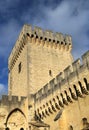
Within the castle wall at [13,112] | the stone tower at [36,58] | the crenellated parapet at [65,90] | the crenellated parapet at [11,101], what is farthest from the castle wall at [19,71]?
the crenellated parapet at [65,90]

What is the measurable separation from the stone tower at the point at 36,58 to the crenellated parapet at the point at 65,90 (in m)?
2.31

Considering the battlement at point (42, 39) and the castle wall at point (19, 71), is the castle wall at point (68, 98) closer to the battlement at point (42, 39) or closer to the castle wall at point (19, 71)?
the castle wall at point (19, 71)

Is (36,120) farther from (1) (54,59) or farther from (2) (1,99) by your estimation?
(1) (54,59)

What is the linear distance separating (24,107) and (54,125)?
4.00 meters

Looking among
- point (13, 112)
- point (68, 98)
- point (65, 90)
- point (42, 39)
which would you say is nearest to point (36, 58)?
point (42, 39)

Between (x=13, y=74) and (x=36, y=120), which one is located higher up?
(x=13, y=74)

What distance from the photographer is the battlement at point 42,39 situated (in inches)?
862

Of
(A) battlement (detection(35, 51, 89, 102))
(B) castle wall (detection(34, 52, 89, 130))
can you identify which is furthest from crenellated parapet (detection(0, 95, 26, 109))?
(B) castle wall (detection(34, 52, 89, 130))

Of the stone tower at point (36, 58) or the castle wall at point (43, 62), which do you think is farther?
the stone tower at point (36, 58)

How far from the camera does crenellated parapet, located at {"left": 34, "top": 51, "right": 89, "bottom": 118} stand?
12492 mm

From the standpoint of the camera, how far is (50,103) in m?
15.8

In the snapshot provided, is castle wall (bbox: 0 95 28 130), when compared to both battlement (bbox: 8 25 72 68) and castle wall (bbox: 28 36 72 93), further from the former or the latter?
battlement (bbox: 8 25 72 68)

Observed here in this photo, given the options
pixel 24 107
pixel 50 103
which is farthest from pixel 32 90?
pixel 50 103

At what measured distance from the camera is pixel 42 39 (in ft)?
73.3
